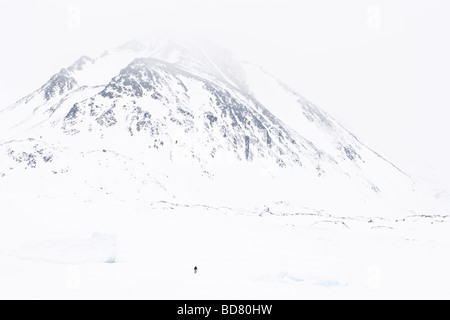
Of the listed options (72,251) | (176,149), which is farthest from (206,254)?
(176,149)

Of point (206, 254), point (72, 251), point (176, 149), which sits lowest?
point (72, 251)

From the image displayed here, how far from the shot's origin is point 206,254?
29.5 metres

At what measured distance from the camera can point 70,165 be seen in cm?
9281

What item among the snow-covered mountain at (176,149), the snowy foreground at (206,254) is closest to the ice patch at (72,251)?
the snowy foreground at (206,254)

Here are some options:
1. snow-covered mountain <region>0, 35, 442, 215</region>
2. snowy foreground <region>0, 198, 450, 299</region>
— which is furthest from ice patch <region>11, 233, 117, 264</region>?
snow-covered mountain <region>0, 35, 442, 215</region>

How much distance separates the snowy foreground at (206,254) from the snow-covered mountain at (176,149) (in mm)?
47706

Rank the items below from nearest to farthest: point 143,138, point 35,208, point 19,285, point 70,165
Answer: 1. point 19,285
2. point 35,208
3. point 70,165
4. point 143,138

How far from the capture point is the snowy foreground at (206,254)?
19531 mm

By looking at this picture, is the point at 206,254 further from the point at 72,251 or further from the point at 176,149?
the point at 176,149

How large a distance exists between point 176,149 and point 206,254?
90.5m

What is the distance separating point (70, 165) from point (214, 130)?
2100 inches

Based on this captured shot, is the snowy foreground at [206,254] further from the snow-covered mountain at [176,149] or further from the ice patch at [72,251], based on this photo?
the snow-covered mountain at [176,149]

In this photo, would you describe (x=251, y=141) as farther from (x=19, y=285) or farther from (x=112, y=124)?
(x=19, y=285)
